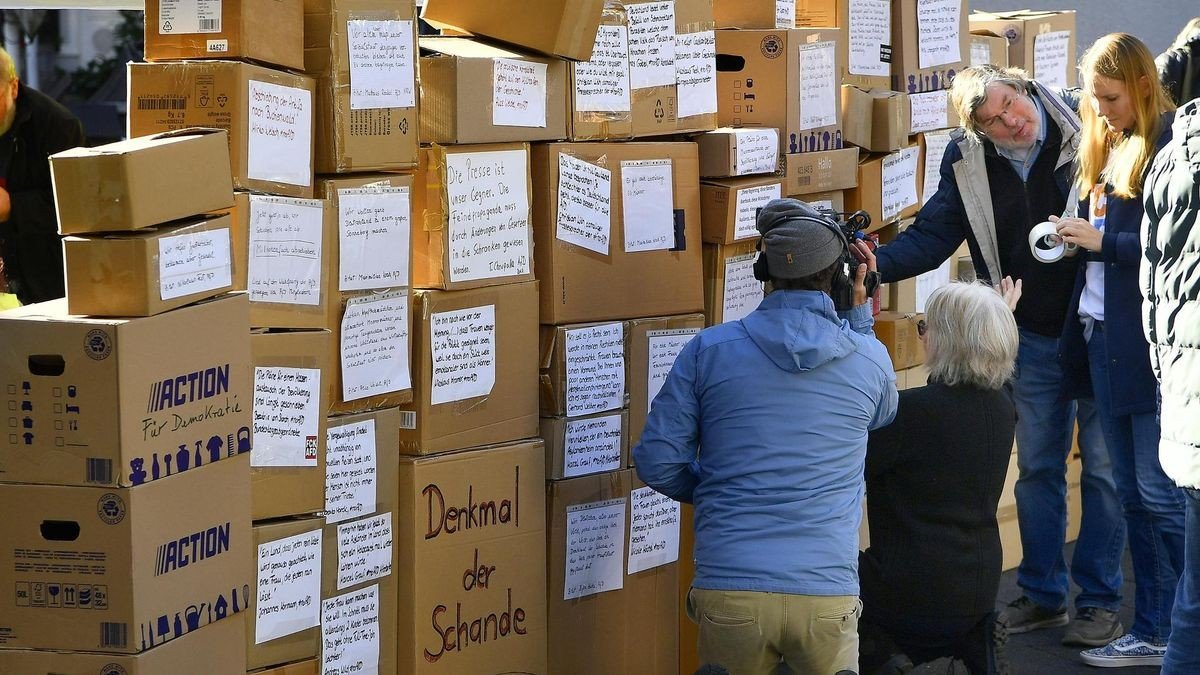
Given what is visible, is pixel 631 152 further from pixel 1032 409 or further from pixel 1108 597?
pixel 1108 597

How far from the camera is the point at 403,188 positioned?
307cm

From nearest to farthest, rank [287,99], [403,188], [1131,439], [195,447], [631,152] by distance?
[195,447]
[287,99]
[403,188]
[631,152]
[1131,439]

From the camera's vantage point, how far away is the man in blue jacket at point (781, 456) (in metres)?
2.83

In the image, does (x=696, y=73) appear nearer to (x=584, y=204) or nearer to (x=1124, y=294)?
(x=584, y=204)

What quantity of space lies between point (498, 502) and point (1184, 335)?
1546mm

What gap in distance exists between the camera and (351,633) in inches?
123

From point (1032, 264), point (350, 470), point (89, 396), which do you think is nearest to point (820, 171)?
point (1032, 264)

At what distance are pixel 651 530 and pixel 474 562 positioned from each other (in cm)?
58

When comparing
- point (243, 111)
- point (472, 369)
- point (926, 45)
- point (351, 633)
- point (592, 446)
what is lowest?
point (351, 633)

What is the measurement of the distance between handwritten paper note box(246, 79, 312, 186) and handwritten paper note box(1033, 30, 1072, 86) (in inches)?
133

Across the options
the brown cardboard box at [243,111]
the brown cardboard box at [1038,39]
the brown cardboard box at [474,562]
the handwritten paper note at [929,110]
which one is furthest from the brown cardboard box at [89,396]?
the brown cardboard box at [1038,39]

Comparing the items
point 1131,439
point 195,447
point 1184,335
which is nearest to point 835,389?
point 1184,335

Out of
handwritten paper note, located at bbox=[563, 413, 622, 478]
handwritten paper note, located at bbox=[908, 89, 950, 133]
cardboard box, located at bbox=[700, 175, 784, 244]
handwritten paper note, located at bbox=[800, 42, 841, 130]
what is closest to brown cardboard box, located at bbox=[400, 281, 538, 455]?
handwritten paper note, located at bbox=[563, 413, 622, 478]

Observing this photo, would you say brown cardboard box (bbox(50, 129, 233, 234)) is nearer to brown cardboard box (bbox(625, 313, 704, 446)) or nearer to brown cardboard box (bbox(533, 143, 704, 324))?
brown cardboard box (bbox(533, 143, 704, 324))
